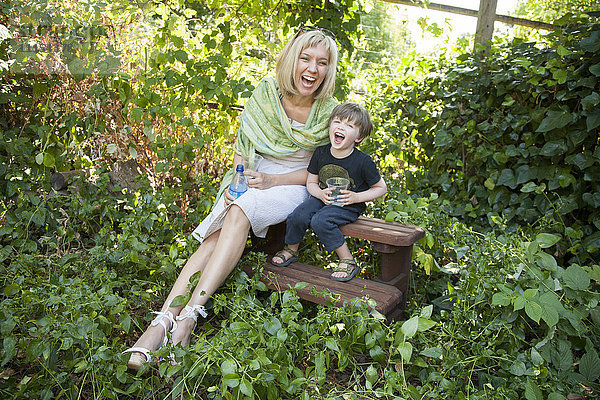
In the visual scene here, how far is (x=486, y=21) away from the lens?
375 cm

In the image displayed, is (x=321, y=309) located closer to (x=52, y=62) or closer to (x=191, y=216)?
(x=191, y=216)

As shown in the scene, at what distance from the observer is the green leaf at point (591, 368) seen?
1.82 m

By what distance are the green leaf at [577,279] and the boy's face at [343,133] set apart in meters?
1.15

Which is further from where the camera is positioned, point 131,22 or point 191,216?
point 131,22

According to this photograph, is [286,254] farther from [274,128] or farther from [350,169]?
[274,128]

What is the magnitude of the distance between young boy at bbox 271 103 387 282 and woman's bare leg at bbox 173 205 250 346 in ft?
0.91

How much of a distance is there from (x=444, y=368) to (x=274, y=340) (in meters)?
0.66

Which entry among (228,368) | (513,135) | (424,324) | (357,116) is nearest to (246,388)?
(228,368)

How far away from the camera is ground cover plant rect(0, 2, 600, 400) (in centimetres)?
181

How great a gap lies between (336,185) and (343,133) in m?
0.27

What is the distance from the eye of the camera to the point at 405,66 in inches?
158

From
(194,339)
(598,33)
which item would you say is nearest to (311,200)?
(194,339)

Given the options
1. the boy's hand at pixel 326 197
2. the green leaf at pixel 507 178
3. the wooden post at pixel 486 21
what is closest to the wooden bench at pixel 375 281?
the boy's hand at pixel 326 197

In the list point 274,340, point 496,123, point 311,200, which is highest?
point 496,123
